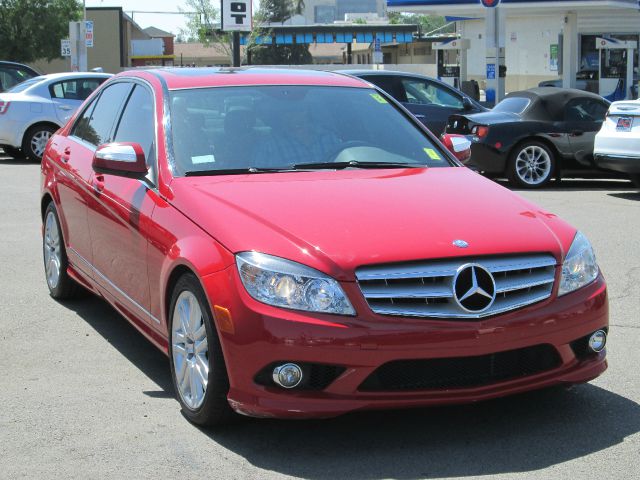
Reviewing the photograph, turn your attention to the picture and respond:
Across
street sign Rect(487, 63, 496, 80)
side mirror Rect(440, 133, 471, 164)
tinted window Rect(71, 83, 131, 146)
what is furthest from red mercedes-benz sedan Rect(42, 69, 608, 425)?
street sign Rect(487, 63, 496, 80)

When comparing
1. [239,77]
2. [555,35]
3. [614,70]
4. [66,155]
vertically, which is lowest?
[66,155]

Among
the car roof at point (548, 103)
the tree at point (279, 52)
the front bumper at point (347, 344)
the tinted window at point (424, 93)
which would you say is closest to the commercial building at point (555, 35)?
the tinted window at point (424, 93)

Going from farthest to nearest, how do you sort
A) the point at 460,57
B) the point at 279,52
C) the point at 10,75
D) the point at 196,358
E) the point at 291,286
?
the point at 279,52
the point at 460,57
the point at 10,75
the point at 196,358
the point at 291,286

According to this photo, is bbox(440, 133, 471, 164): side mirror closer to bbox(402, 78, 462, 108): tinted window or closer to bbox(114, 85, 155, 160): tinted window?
bbox(114, 85, 155, 160): tinted window

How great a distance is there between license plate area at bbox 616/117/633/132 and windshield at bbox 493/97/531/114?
167cm

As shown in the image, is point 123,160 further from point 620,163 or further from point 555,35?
point 555,35

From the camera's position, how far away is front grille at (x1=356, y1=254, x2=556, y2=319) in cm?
428

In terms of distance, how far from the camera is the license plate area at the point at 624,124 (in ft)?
44.1

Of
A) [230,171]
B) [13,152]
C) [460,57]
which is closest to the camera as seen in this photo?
[230,171]

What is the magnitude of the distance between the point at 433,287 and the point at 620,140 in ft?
32.2

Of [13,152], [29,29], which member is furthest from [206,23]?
[13,152]

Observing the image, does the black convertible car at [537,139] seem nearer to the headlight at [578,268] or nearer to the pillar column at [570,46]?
the headlight at [578,268]

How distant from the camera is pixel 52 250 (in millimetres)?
7477

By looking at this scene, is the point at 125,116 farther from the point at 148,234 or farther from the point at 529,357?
the point at 529,357
